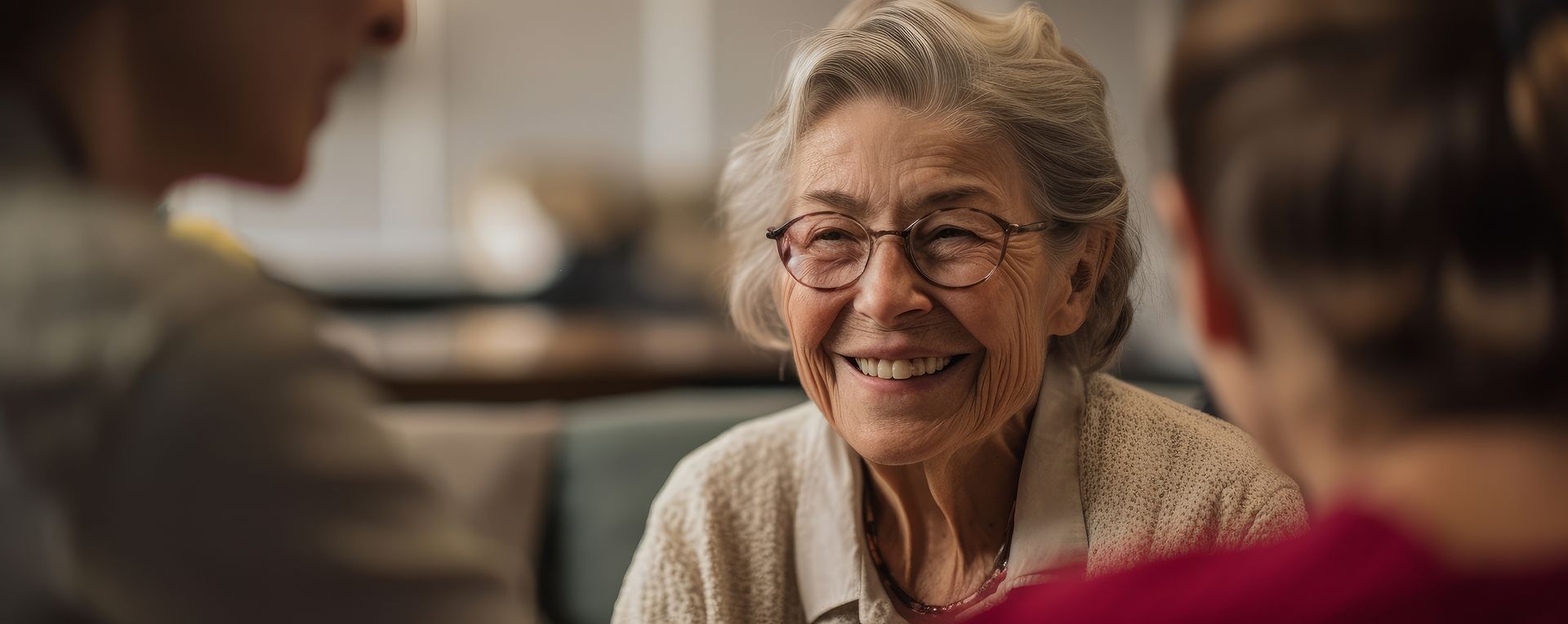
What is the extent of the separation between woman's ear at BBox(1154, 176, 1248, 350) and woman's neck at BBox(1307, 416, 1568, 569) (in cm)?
10

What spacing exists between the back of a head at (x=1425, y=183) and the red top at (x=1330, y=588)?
0.07 meters

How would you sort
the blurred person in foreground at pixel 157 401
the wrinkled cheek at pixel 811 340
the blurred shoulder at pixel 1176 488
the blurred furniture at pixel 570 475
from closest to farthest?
the blurred person in foreground at pixel 157 401, the blurred shoulder at pixel 1176 488, the wrinkled cheek at pixel 811 340, the blurred furniture at pixel 570 475

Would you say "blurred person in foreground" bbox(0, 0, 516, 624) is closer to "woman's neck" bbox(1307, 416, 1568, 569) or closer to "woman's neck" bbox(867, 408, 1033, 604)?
"woman's neck" bbox(1307, 416, 1568, 569)

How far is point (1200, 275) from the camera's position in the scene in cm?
63

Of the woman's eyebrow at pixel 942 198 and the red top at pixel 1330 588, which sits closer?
the red top at pixel 1330 588

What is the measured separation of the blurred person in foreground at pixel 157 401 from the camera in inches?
20.3

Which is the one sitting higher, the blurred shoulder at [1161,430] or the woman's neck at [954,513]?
the blurred shoulder at [1161,430]

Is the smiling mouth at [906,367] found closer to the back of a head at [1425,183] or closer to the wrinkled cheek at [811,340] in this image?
the wrinkled cheek at [811,340]

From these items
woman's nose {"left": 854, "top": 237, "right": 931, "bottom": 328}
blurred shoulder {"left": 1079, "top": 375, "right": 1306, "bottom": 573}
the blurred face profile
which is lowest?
blurred shoulder {"left": 1079, "top": 375, "right": 1306, "bottom": 573}

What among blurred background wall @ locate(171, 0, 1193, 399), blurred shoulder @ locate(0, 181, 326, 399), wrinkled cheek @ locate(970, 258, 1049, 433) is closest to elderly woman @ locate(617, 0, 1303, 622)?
wrinkled cheek @ locate(970, 258, 1049, 433)

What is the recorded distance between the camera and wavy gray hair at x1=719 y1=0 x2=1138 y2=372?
0.98 m

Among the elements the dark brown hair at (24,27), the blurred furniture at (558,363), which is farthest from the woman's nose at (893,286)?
the blurred furniture at (558,363)

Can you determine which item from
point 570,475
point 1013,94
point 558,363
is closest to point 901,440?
point 1013,94

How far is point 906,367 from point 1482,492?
1.75 ft
